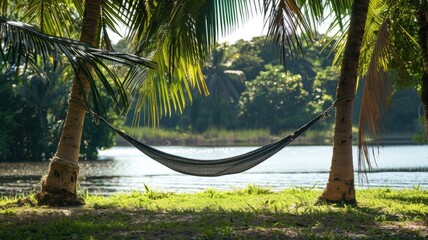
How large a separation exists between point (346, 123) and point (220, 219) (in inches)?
77.8

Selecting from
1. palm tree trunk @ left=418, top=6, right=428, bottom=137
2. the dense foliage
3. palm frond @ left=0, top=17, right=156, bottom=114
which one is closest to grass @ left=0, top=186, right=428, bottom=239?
palm tree trunk @ left=418, top=6, right=428, bottom=137

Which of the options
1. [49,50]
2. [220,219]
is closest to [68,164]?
[220,219]

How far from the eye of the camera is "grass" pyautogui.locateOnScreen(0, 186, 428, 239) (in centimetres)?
551

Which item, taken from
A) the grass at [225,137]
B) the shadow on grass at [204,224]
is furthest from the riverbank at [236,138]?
the shadow on grass at [204,224]

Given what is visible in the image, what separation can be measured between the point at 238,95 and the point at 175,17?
41373 millimetres

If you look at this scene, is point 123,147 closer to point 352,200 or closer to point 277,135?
point 277,135

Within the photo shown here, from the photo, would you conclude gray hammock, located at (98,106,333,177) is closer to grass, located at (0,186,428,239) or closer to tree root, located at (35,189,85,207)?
grass, located at (0,186,428,239)

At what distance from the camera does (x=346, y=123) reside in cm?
749

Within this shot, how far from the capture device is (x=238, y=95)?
48.7 m

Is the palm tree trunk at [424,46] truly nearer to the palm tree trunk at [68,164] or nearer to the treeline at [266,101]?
the palm tree trunk at [68,164]

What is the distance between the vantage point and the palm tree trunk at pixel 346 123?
7445 millimetres

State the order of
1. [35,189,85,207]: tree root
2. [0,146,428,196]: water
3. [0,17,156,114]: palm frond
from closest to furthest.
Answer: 1. [0,17,156,114]: palm frond
2. [35,189,85,207]: tree root
3. [0,146,428,196]: water

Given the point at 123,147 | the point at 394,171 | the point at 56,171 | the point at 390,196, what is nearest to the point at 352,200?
the point at 390,196

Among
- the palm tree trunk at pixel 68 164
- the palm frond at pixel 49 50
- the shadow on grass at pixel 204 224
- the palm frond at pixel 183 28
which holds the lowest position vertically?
the shadow on grass at pixel 204 224
